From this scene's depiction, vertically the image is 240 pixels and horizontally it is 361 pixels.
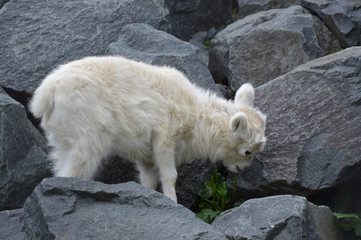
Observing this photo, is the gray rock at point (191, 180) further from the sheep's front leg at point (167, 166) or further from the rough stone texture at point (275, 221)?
the rough stone texture at point (275, 221)

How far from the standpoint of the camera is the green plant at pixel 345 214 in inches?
301

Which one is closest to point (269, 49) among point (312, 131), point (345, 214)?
point (312, 131)

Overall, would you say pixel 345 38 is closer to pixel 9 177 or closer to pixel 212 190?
pixel 212 190

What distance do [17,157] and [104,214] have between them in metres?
1.88

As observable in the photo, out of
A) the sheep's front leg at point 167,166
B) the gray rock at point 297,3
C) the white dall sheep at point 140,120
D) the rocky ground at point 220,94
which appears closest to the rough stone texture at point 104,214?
the rocky ground at point 220,94

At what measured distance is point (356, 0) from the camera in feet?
41.9

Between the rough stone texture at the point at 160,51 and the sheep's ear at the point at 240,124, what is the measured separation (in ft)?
5.92

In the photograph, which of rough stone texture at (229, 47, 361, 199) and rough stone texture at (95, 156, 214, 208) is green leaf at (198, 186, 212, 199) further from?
rough stone texture at (229, 47, 361, 199)

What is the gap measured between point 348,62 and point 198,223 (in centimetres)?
363

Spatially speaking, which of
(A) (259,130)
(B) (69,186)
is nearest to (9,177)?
(B) (69,186)

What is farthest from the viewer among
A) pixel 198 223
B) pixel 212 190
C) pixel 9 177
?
pixel 212 190

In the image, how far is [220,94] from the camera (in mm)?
9719

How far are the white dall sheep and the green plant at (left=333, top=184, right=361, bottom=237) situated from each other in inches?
52.1

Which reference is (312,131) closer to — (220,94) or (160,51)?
(220,94)
